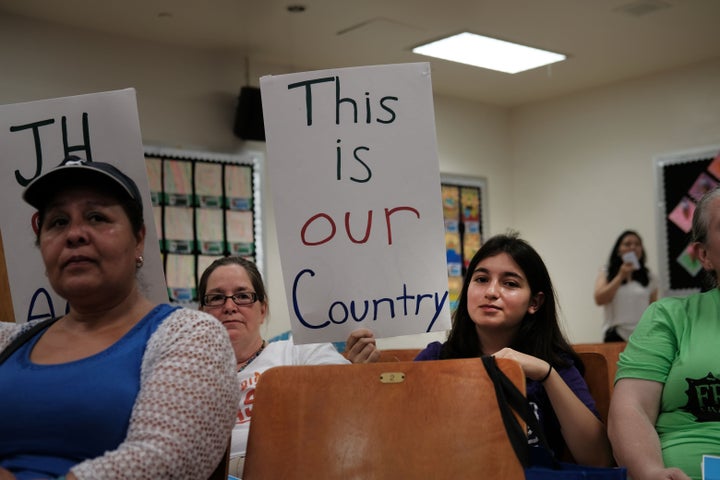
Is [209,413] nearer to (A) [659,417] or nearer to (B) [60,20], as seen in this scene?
(A) [659,417]

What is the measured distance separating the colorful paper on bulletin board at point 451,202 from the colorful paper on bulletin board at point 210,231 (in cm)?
230

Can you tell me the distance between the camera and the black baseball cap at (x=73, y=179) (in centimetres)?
165

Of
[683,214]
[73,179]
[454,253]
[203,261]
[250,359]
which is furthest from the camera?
[454,253]

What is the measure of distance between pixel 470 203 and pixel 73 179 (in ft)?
21.1

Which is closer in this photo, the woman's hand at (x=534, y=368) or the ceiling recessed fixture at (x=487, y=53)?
the woman's hand at (x=534, y=368)

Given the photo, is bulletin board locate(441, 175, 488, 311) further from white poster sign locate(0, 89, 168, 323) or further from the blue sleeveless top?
the blue sleeveless top

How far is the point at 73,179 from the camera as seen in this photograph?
5.52 ft

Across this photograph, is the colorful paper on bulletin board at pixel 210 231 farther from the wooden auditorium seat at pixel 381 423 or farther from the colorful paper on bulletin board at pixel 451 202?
the wooden auditorium seat at pixel 381 423

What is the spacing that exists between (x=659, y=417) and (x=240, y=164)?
4.63 meters

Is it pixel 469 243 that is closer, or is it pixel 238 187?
pixel 238 187

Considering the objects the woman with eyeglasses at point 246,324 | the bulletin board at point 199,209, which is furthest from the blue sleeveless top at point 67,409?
the bulletin board at point 199,209

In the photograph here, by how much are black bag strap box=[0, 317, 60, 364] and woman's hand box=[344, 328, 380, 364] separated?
28.9 inches

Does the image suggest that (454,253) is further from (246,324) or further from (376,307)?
(376,307)

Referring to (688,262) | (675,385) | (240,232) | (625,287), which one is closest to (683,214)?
(688,262)
